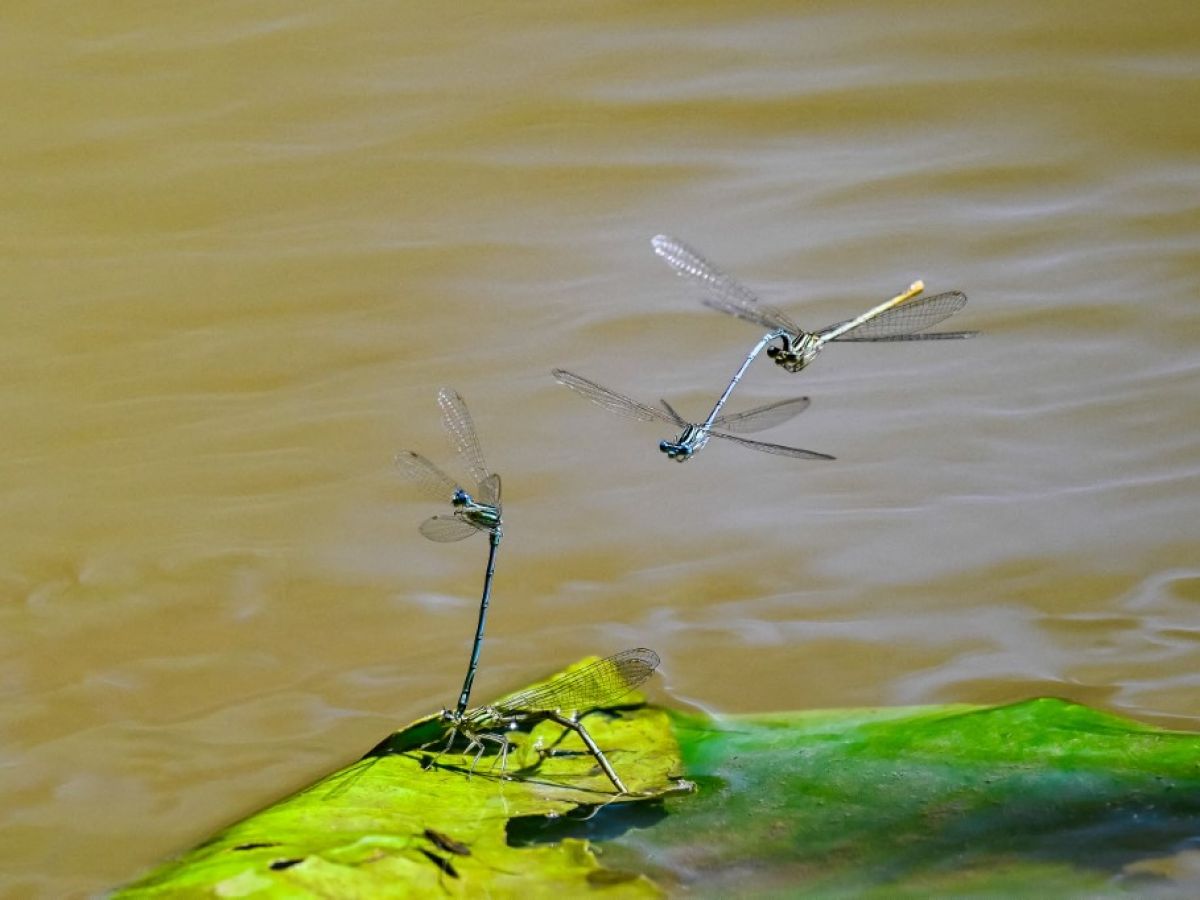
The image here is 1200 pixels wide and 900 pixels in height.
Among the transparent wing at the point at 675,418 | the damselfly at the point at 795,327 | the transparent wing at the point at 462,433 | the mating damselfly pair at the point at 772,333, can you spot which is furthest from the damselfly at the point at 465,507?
the damselfly at the point at 795,327

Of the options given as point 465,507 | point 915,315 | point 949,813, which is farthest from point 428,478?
point 949,813

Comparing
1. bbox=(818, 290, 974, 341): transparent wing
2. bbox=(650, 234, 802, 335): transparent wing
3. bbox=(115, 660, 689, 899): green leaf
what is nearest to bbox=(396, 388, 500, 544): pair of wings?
bbox=(115, 660, 689, 899): green leaf

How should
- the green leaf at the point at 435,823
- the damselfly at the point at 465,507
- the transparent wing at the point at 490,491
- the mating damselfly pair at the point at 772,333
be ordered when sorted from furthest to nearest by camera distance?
1. the mating damselfly pair at the point at 772,333
2. the transparent wing at the point at 490,491
3. the damselfly at the point at 465,507
4. the green leaf at the point at 435,823

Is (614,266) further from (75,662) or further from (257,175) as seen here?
(75,662)

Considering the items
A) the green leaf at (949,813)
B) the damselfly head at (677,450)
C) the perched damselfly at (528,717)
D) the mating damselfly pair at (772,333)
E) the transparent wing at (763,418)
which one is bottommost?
the green leaf at (949,813)

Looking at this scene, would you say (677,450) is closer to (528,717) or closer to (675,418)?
(675,418)

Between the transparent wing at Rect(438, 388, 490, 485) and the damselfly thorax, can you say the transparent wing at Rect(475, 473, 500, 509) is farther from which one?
the transparent wing at Rect(438, 388, 490, 485)

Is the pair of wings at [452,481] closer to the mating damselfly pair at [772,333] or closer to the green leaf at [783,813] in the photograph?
the mating damselfly pair at [772,333]
